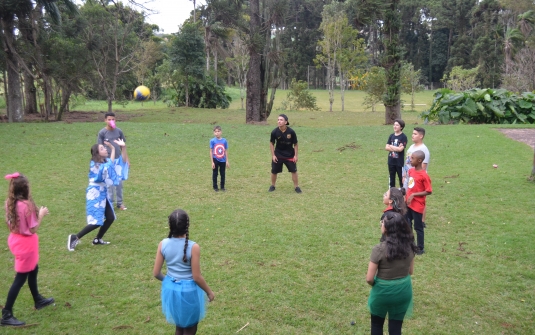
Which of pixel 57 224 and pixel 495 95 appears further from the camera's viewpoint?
pixel 495 95

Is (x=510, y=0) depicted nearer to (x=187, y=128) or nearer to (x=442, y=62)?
(x=442, y=62)

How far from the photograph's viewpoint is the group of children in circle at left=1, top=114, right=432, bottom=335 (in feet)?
11.1

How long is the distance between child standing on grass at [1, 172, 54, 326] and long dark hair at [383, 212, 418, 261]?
10.8ft

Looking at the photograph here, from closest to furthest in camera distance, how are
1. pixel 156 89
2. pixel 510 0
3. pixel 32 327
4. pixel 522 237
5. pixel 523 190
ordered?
pixel 32 327, pixel 522 237, pixel 523 190, pixel 510 0, pixel 156 89

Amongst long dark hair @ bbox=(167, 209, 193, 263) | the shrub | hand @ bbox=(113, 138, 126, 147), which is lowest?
long dark hair @ bbox=(167, 209, 193, 263)

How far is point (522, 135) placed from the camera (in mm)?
15945

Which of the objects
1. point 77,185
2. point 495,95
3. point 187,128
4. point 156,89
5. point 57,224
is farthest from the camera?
point 156,89

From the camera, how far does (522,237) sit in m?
6.70

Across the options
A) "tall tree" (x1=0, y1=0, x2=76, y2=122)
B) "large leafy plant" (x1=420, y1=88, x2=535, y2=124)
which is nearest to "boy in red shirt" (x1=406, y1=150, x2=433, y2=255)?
"large leafy plant" (x1=420, y1=88, x2=535, y2=124)

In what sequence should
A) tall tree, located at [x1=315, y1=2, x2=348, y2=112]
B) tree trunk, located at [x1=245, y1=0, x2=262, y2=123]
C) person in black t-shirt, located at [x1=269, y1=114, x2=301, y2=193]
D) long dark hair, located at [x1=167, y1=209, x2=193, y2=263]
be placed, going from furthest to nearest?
tall tree, located at [x1=315, y1=2, x2=348, y2=112]
tree trunk, located at [x1=245, y1=0, x2=262, y2=123]
person in black t-shirt, located at [x1=269, y1=114, x2=301, y2=193]
long dark hair, located at [x1=167, y1=209, x2=193, y2=263]

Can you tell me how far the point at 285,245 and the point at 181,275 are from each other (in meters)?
3.21

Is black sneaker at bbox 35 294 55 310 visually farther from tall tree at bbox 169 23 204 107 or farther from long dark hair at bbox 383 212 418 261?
tall tree at bbox 169 23 204 107

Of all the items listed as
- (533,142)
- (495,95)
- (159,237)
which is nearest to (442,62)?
(495,95)

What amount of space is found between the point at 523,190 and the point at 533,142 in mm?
6362
